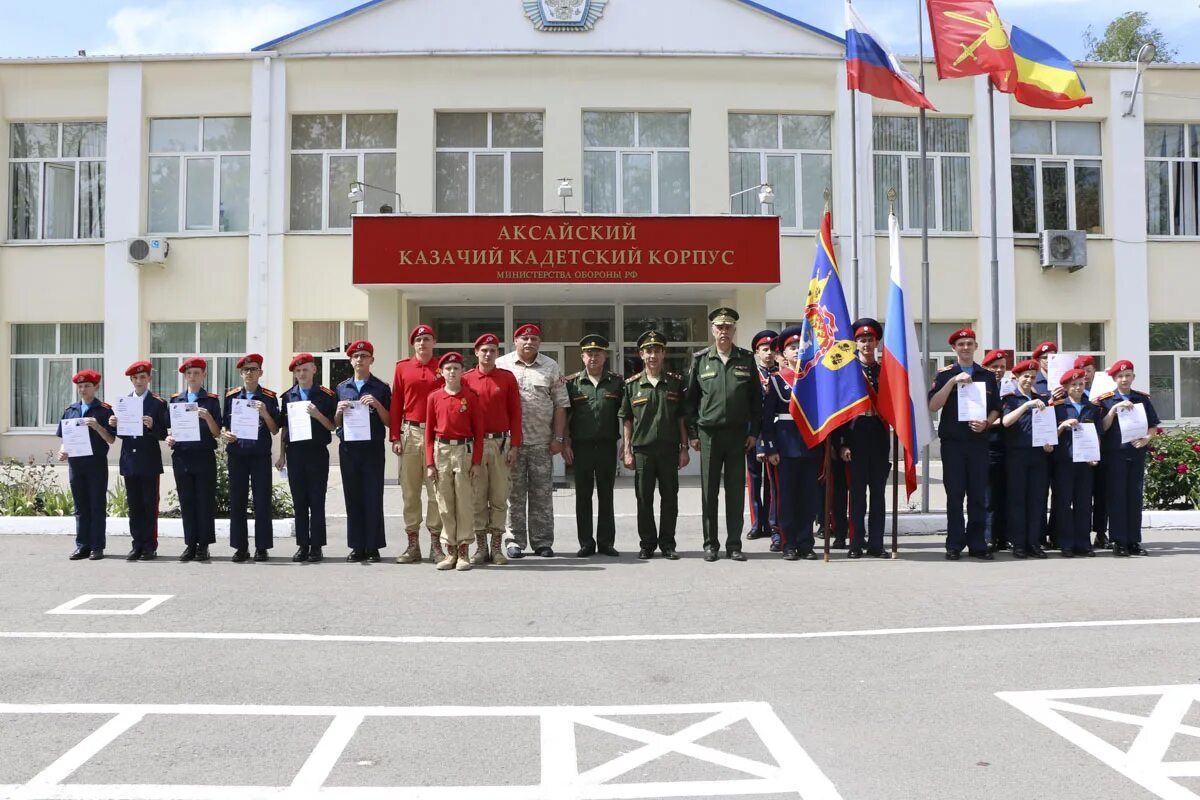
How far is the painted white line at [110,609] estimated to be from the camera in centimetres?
719

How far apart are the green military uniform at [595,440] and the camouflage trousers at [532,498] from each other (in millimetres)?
298

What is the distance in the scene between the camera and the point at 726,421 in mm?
9195

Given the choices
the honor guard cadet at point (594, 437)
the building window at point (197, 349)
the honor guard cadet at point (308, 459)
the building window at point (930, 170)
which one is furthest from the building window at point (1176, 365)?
the building window at point (197, 349)

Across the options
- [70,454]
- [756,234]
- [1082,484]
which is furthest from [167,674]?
[756,234]

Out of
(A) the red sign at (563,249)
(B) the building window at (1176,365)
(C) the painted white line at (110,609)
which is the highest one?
(A) the red sign at (563,249)

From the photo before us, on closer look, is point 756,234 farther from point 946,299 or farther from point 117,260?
point 117,260

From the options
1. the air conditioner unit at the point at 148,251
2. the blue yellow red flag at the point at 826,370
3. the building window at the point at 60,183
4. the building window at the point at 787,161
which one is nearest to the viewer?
the blue yellow red flag at the point at 826,370

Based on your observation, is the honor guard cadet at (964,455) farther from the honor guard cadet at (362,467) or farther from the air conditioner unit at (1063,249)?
the air conditioner unit at (1063,249)

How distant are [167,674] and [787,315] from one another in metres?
16.2

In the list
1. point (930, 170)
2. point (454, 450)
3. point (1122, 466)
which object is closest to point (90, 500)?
point (454, 450)

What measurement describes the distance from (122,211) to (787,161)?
1312 cm

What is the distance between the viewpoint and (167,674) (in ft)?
18.1

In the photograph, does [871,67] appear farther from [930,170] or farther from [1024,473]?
[930,170]

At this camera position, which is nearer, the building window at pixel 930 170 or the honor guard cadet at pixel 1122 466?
the honor guard cadet at pixel 1122 466
